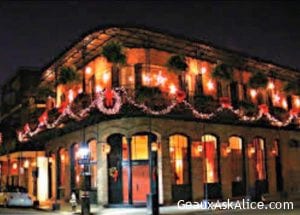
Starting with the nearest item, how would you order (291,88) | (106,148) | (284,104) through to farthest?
(106,148) < (291,88) < (284,104)

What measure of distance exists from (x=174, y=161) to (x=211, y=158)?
3803 mm

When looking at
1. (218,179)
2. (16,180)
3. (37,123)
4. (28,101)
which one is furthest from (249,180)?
(16,180)

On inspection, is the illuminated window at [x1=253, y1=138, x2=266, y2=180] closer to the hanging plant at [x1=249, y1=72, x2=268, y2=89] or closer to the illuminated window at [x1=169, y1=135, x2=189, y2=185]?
the hanging plant at [x1=249, y1=72, x2=268, y2=89]

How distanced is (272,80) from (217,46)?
9205mm

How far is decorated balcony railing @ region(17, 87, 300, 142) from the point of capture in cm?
2703

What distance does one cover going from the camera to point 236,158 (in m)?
33.5

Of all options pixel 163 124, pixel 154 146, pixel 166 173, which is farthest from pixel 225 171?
pixel 154 146

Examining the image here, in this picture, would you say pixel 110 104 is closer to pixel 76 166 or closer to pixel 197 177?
pixel 197 177

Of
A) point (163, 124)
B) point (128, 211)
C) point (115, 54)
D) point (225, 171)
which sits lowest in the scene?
point (128, 211)

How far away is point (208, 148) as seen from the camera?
31.7 metres

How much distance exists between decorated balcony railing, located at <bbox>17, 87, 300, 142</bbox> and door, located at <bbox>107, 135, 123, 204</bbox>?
1669mm

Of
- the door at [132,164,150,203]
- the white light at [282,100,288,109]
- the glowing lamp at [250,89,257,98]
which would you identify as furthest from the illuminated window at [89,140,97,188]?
the white light at [282,100,288,109]

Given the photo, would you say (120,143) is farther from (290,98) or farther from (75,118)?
(290,98)

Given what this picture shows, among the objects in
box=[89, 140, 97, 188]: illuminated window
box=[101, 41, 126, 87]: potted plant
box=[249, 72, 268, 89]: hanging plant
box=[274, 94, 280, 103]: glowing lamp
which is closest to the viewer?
box=[101, 41, 126, 87]: potted plant
